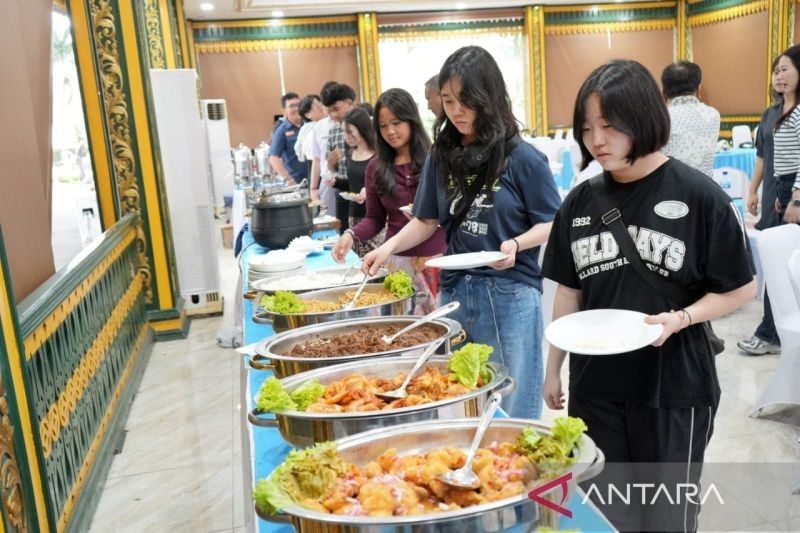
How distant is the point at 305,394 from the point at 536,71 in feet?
34.3

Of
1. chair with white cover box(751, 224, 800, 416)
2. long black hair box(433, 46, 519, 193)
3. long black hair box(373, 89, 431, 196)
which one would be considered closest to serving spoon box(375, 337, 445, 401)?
long black hair box(433, 46, 519, 193)

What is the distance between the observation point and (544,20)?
1091 centimetres

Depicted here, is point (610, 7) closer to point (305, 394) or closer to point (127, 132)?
point (127, 132)

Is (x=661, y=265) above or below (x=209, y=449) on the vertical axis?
above

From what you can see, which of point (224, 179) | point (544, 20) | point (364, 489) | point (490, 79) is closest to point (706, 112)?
point (490, 79)

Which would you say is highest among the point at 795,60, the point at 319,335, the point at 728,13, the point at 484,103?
the point at 728,13

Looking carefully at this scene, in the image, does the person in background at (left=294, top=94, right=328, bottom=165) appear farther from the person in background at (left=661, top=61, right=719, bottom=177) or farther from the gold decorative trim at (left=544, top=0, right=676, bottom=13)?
the gold decorative trim at (left=544, top=0, right=676, bottom=13)

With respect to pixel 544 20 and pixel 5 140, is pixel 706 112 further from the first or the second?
pixel 544 20

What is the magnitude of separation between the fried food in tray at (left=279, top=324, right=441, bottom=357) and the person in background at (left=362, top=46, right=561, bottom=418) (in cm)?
31

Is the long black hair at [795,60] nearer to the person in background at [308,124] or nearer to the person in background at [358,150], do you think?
the person in background at [358,150]

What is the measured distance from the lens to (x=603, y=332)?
116 centimetres

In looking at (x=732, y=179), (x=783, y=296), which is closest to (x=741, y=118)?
(x=732, y=179)

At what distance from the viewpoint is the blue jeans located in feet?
5.56

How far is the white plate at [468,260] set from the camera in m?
1.53
